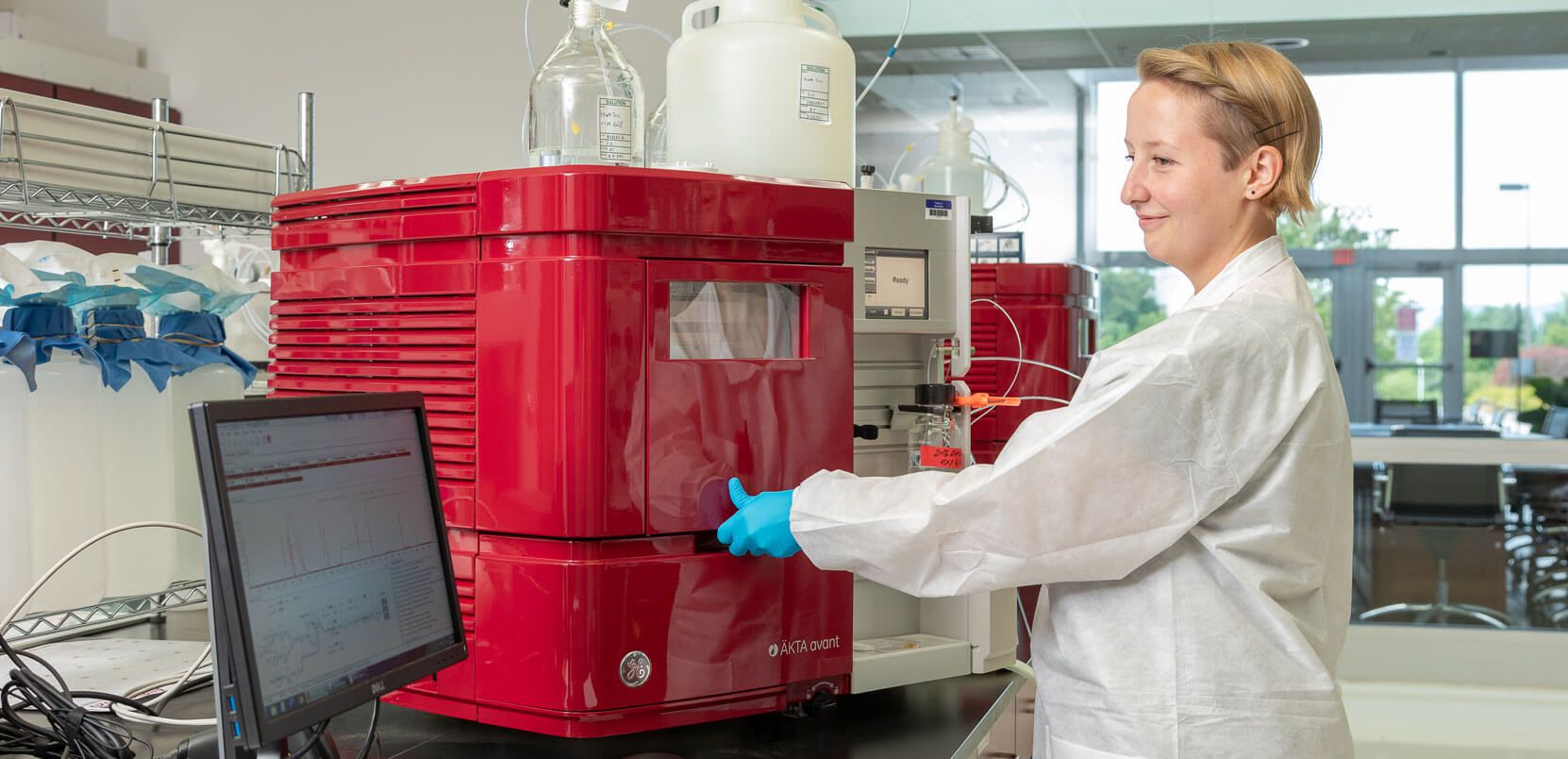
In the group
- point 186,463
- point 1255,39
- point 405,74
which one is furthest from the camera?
point 1255,39

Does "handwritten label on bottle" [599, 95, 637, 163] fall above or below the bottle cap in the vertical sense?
above

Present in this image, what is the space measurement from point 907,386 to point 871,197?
24cm

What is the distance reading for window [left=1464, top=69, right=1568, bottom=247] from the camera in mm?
4191

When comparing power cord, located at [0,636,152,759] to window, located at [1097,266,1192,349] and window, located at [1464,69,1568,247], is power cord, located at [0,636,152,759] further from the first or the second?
window, located at [1464,69,1568,247]

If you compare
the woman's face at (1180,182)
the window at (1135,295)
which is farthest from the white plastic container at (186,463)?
the window at (1135,295)

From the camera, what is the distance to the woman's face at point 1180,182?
1.25 metres

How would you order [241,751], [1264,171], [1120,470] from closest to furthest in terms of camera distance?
1. [241,751]
2. [1120,470]
3. [1264,171]

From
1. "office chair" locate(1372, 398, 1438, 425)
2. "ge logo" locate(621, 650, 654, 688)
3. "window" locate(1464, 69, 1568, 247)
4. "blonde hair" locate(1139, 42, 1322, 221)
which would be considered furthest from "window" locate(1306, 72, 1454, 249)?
"ge logo" locate(621, 650, 654, 688)

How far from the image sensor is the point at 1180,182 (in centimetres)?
126

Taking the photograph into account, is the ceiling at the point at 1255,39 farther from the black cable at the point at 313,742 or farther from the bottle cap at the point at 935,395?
the black cable at the point at 313,742

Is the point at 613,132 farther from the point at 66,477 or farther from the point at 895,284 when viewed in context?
the point at 66,477

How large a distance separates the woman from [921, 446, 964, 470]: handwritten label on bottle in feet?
0.69

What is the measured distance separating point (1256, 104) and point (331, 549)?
95 cm

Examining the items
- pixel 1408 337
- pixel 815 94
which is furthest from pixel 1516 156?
pixel 815 94
